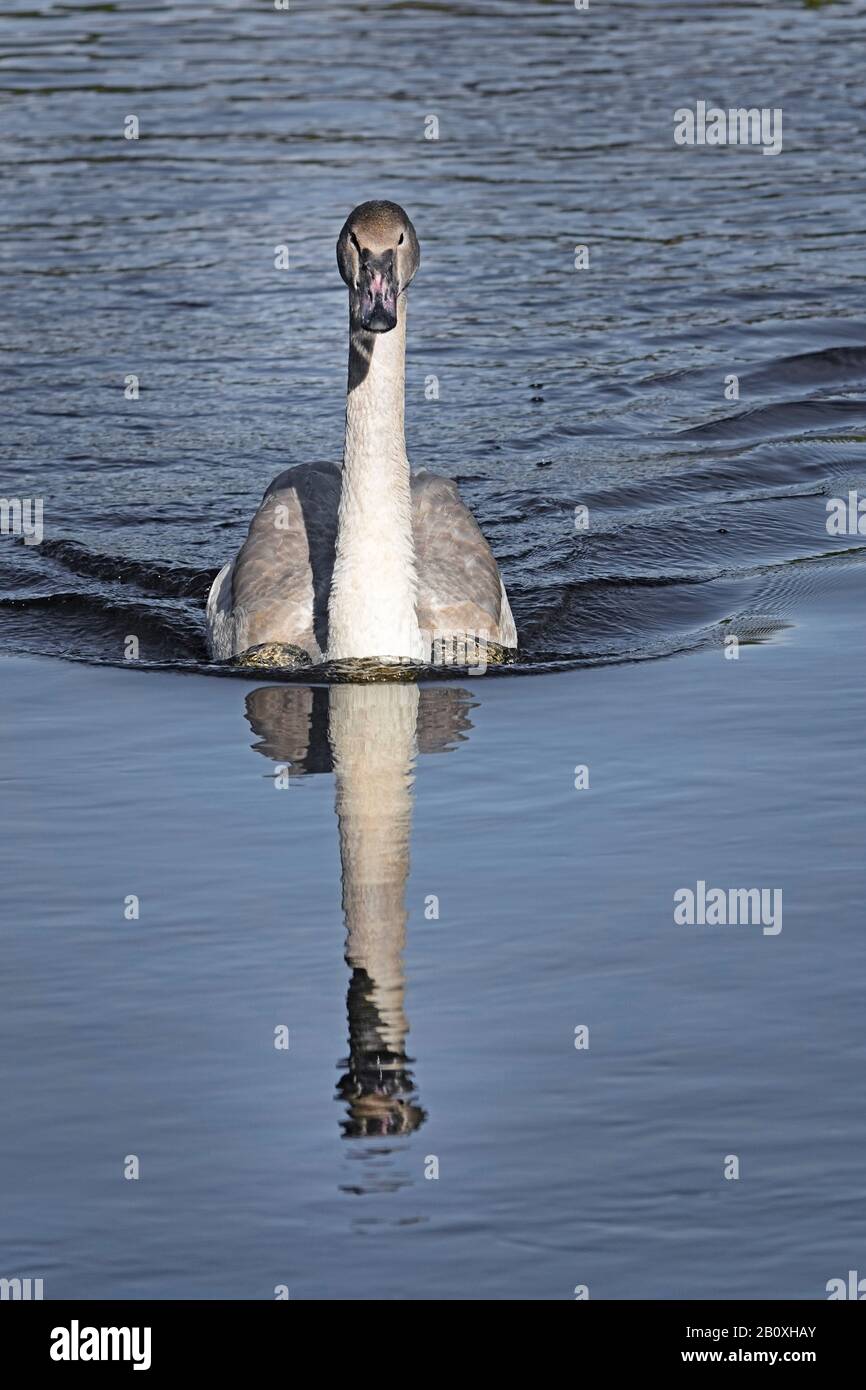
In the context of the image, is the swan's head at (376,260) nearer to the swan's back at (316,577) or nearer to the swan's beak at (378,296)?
the swan's beak at (378,296)

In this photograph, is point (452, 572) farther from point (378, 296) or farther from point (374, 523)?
point (378, 296)

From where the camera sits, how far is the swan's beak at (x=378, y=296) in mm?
12734

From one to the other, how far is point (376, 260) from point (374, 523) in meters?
1.63

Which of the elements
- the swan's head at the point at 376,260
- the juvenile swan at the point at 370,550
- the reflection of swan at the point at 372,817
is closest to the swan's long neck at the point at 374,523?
the juvenile swan at the point at 370,550

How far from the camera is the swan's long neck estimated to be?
1388 centimetres

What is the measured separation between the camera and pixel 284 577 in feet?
48.4

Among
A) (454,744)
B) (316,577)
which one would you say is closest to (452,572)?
(316,577)

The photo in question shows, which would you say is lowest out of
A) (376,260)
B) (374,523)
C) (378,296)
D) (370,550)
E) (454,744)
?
(454,744)

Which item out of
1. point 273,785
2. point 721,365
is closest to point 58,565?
point 273,785

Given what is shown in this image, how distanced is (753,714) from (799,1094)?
4.81m

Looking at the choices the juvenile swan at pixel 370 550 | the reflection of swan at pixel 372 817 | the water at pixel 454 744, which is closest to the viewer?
the water at pixel 454 744

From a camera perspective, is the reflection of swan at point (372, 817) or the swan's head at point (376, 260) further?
the swan's head at point (376, 260)

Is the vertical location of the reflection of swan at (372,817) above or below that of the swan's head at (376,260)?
below

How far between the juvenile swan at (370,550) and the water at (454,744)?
42 centimetres
